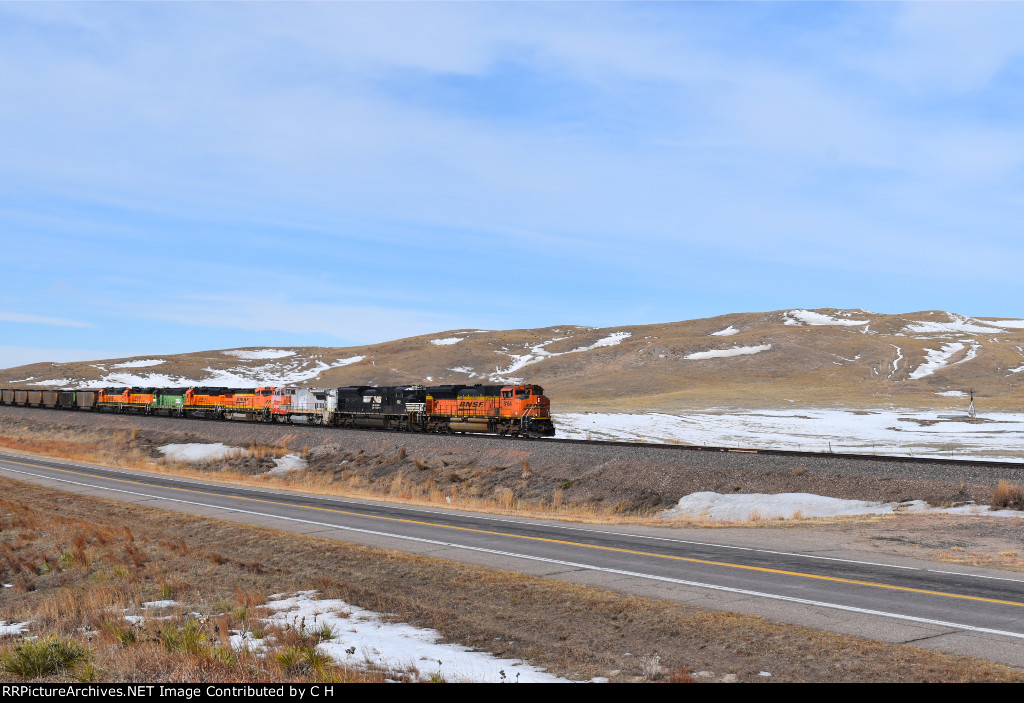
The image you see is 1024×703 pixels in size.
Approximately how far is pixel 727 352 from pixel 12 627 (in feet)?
506

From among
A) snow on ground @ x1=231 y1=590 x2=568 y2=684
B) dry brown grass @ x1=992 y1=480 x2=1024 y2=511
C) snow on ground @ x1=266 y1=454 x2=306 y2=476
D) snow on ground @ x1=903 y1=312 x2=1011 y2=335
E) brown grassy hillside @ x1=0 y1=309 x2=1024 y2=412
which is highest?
snow on ground @ x1=903 y1=312 x2=1011 y2=335

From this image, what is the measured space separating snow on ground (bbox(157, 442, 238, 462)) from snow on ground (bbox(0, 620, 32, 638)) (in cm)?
4129

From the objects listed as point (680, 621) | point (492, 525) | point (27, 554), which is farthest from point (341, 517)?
point (680, 621)

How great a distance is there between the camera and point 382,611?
42.7 feet

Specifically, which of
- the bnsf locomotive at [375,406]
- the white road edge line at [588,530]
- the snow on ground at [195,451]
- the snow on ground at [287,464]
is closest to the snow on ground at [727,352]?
the bnsf locomotive at [375,406]

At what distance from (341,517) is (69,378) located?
19859 centimetres

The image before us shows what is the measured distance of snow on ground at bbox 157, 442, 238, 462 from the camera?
53844 millimetres

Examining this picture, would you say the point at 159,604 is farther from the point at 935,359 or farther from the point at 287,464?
the point at 935,359

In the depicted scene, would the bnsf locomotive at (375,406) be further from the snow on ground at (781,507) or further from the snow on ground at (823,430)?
the snow on ground at (781,507)

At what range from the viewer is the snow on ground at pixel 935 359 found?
133 metres

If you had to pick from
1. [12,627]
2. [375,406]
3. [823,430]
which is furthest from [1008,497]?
[823,430]

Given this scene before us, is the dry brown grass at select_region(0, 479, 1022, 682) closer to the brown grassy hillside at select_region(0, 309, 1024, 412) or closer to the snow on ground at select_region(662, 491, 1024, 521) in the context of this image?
the snow on ground at select_region(662, 491, 1024, 521)

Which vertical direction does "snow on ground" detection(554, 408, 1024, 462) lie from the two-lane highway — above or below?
above

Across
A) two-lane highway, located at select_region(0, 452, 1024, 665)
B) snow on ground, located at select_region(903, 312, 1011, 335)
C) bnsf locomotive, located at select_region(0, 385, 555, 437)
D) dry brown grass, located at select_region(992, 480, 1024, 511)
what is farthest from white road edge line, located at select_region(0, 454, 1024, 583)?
snow on ground, located at select_region(903, 312, 1011, 335)
